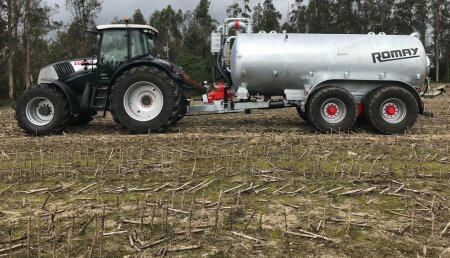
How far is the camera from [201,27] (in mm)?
54062

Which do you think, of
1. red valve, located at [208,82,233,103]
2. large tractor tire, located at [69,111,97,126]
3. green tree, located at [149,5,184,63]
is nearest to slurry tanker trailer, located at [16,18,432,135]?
red valve, located at [208,82,233,103]

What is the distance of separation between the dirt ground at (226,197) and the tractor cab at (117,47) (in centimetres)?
216

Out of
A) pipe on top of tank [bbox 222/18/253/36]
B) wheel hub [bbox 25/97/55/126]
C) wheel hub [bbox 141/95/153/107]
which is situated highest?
pipe on top of tank [bbox 222/18/253/36]

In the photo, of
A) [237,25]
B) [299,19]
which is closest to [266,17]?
[299,19]

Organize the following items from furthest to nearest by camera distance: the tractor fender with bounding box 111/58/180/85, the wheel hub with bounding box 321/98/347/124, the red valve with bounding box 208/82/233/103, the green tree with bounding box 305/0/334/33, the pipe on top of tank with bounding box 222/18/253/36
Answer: the green tree with bounding box 305/0/334/33, the pipe on top of tank with bounding box 222/18/253/36, the red valve with bounding box 208/82/233/103, the wheel hub with bounding box 321/98/347/124, the tractor fender with bounding box 111/58/180/85

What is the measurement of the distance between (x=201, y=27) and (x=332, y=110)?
46.0 m

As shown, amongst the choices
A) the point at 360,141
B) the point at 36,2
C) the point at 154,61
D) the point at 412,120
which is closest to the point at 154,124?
the point at 154,61

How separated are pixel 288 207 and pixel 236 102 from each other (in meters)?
6.07

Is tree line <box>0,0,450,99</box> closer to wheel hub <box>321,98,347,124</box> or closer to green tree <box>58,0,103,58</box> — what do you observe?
green tree <box>58,0,103,58</box>

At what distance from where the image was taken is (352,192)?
4855 millimetres

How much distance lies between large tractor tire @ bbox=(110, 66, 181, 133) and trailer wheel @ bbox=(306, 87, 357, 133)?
113 inches

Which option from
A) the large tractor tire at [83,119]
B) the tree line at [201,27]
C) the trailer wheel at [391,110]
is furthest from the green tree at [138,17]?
the trailer wheel at [391,110]

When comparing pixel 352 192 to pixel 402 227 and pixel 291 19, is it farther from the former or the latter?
pixel 291 19

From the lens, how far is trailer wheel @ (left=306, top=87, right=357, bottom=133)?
31.8ft
